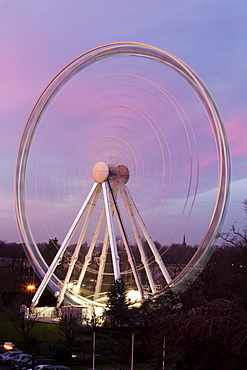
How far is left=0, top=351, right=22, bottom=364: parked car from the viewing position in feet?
63.8

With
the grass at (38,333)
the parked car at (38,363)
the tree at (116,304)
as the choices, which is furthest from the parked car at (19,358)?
the grass at (38,333)

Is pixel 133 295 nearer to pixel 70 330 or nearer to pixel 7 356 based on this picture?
pixel 70 330

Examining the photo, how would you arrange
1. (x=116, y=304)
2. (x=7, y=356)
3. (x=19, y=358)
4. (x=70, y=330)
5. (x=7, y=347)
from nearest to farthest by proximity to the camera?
1. (x=19, y=358)
2. (x=7, y=356)
3. (x=70, y=330)
4. (x=7, y=347)
5. (x=116, y=304)

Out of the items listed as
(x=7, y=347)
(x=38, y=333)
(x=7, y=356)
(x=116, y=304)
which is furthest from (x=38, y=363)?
(x=38, y=333)

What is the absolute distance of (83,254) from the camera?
26.4m

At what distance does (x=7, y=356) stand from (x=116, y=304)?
4819mm

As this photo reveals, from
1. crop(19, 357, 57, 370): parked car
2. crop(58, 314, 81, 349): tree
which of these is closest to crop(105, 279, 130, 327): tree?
crop(58, 314, 81, 349): tree

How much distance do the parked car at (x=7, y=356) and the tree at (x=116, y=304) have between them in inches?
159

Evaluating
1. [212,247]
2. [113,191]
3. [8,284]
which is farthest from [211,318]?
[8,284]

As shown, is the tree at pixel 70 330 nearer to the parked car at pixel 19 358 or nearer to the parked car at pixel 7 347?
the parked car at pixel 7 347

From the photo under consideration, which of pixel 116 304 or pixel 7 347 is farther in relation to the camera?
pixel 116 304

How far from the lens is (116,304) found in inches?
849

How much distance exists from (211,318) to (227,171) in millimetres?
11419

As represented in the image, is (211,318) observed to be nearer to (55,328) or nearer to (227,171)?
(227,171)
